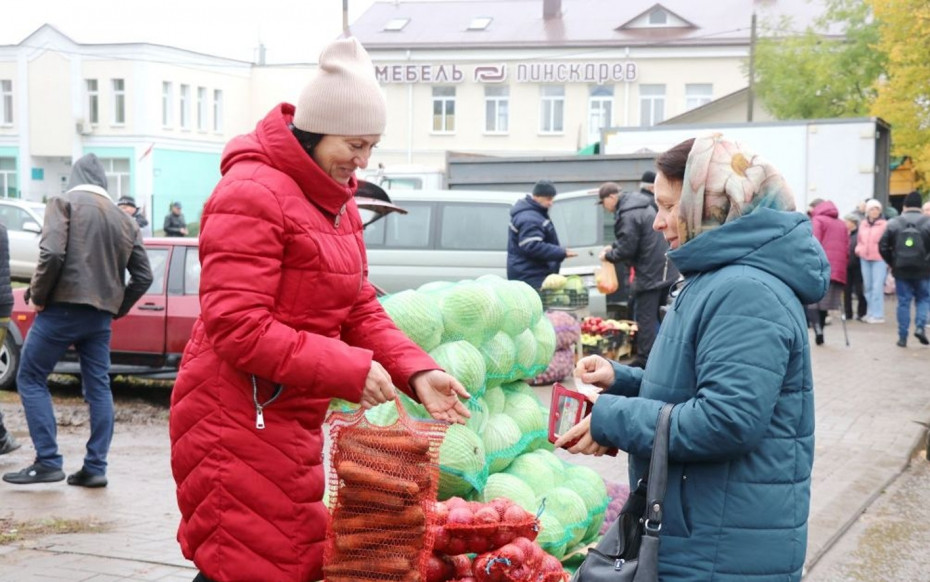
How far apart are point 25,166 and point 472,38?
2152 centimetres

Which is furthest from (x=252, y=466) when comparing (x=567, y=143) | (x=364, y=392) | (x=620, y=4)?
(x=620, y=4)

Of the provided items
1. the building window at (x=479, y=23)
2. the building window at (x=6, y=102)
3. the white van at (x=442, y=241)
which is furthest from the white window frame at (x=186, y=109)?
the white van at (x=442, y=241)

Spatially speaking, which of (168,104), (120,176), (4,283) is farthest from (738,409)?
(168,104)

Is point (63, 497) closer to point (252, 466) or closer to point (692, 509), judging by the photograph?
point (252, 466)

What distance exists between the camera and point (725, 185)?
2.93 m

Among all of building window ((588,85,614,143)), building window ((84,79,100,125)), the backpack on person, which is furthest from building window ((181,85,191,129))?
the backpack on person

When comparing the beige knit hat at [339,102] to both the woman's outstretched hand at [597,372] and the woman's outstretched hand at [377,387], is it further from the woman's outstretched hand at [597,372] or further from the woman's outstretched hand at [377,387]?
the woman's outstretched hand at [597,372]

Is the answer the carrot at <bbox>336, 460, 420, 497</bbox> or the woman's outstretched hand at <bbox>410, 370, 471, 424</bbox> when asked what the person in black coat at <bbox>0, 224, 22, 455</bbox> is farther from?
the woman's outstretched hand at <bbox>410, 370, 471, 424</bbox>

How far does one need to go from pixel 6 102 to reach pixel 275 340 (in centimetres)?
5725

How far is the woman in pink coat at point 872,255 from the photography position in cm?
1984

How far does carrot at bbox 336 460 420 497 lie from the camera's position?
3520mm

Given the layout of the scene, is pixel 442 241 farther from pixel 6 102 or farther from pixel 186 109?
pixel 6 102

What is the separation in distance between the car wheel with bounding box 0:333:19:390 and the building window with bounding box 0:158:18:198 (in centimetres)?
4630

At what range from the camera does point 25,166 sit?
179 feet
